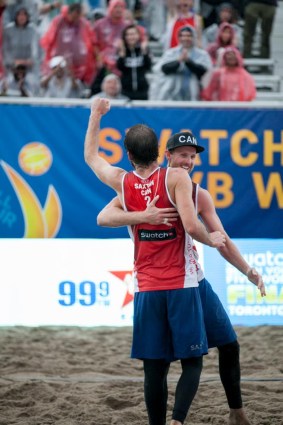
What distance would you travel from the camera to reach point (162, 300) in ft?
15.2

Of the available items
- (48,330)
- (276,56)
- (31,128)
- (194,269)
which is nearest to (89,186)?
(31,128)

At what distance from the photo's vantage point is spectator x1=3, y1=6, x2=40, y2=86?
39.9 feet

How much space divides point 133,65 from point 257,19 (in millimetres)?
2662

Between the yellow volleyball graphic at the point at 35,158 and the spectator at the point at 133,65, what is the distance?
2.97 m

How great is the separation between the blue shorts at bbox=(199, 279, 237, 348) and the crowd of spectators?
20.6ft

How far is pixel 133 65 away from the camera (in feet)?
38.3

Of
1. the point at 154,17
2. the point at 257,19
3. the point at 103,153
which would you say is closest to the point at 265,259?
the point at 103,153

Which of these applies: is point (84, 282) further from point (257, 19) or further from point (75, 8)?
point (257, 19)

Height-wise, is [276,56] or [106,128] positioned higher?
[276,56]

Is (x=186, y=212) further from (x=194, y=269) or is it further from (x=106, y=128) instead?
(x=106, y=128)

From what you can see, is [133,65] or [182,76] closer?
[182,76]

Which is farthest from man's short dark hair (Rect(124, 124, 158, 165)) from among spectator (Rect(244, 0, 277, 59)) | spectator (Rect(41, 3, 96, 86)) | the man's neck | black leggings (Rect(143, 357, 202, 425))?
spectator (Rect(244, 0, 277, 59))

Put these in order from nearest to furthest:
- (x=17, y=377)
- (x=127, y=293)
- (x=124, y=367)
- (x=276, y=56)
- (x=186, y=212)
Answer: (x=186, y=212), (x=17, y=377), (x=124, y=367), (x=127, y=293), (x=276, y=56)

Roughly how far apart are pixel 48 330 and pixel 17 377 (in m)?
2.01
